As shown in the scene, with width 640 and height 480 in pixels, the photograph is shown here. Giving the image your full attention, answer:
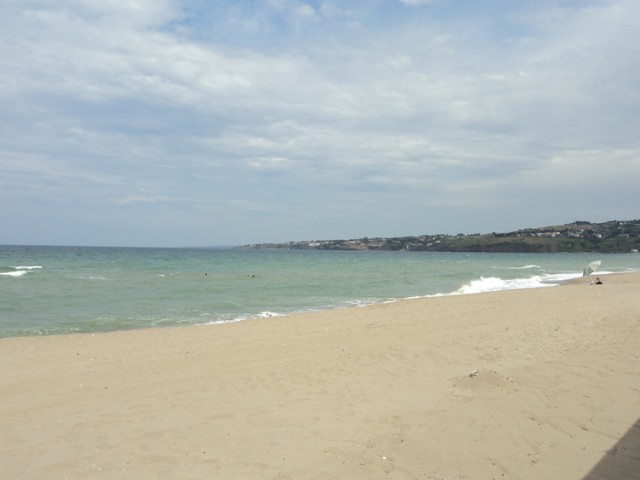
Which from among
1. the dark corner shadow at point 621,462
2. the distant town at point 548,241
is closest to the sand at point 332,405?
the dark corner shadow at point 621,462

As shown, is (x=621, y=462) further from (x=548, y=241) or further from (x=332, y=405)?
(x=548, y=241)

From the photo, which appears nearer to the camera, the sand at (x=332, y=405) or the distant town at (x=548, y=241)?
the sand at (x=332, y=405)

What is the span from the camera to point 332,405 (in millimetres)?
6172

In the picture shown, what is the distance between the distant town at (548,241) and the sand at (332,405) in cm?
11112

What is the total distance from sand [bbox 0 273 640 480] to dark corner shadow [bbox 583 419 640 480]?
0.02 m

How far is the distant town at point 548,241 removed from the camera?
110000mm

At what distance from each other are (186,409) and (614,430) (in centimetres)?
483

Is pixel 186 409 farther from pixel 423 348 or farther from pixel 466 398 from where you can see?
pixel 423 348

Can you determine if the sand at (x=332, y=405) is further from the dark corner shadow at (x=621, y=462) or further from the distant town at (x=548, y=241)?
the distant town at (x=548, y=241)

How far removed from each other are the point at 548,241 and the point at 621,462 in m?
120

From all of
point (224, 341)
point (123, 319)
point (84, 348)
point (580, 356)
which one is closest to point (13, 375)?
point (84, 348)

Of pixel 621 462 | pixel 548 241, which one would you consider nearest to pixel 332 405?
pixel 621 462

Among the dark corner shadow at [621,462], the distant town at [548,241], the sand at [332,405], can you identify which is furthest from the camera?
the distant town at [548,241]

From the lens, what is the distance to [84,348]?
10.8 metres
